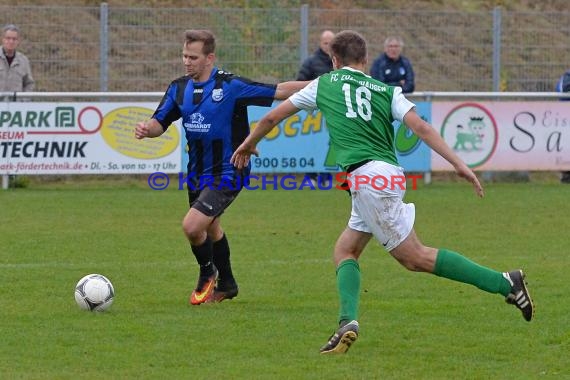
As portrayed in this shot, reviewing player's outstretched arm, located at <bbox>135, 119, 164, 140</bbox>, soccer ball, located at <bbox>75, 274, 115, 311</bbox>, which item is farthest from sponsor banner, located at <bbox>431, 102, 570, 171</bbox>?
soccer ball, located at <bbox>75, 274, 115, 311</bbox>

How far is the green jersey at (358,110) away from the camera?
6664 millimetres

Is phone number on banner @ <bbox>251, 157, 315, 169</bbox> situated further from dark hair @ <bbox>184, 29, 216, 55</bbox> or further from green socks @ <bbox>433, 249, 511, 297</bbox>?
green socks @ <bbox>433, 249, 511, 297</bbox>

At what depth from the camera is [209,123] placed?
331 inches

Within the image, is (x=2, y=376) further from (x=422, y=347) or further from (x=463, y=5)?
(x=463, y=5)

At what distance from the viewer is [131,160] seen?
16188 mm

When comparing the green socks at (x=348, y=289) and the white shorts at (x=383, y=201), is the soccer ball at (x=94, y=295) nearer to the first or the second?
the green socks at (x=348, y=289)

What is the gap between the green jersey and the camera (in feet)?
21.9

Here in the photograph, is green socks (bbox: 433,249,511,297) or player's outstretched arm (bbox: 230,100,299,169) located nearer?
player's outstretched arm (bbox: 230,100,299,169)

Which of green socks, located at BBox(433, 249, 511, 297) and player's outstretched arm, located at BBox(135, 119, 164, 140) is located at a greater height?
player's outstretched arm, located at BBox(135, 119, 164, 140)

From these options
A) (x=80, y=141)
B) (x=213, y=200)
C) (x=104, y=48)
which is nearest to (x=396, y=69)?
(x=104, y=48)

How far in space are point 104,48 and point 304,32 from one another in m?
2.94

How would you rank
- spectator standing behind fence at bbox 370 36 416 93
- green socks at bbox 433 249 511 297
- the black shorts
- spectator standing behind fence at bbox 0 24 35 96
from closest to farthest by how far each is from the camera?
green socks at bbox 433 249 511 297 < the black shorts < spectator standing behind fence at bbox 0 24 35 96 < spectator standing behind fence at bbox 370 36 416 93

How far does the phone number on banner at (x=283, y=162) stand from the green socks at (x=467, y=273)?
384 inches

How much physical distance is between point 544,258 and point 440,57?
952 cm
